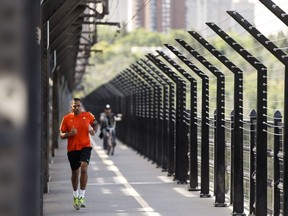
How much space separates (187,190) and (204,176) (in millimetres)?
1926

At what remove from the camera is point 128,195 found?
17.8m

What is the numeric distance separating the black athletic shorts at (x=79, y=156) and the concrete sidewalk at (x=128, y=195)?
68 cm

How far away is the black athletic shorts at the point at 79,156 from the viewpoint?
14.9 m

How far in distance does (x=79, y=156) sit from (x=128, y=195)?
9.90 ft

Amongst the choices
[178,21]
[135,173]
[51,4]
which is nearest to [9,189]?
[51,4]

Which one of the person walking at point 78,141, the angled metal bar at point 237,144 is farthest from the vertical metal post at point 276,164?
the person walking at point 78,141

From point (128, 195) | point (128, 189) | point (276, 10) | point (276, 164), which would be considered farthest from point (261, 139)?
point (128, 189)

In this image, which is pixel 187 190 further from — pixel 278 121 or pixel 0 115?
pixel 0 115

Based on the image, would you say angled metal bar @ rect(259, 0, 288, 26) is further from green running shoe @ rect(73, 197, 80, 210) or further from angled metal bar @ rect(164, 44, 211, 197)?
angled metal bar @ rect(164, 44, 211, 197)

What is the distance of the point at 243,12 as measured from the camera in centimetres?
1251

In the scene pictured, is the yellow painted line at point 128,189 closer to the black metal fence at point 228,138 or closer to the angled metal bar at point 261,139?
the black metal fence at point 228,138

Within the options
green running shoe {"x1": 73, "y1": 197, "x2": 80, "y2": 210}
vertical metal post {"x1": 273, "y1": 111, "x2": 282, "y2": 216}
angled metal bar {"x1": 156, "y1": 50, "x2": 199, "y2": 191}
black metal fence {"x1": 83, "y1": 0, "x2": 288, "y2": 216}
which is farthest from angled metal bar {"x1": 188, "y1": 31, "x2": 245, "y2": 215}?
angled metal bar {"x1": 156, "y1": 50, "x2": 199, "y2": 191}

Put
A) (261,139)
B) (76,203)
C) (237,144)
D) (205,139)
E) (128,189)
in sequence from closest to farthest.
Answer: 1. (261,139)
2. (237,144)
3. (76,203)
4. (205,139)
5. (128,189)

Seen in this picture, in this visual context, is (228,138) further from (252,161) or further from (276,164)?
(276,164)
